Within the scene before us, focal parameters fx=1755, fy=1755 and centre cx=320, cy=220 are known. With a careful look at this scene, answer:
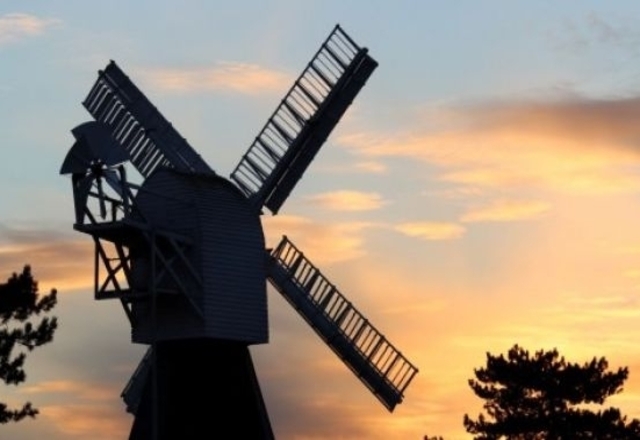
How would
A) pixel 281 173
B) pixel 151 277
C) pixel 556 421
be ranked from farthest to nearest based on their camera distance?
1. pixel 556 421
2. pixel 281 173
3. pixel 151 277

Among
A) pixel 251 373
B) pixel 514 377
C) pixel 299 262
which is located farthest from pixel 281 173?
pixel 514 377

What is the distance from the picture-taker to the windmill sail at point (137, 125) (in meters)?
56.5

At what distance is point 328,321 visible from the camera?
2219 inches

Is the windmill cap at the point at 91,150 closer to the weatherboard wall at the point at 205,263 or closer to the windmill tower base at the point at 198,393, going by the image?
the weatherboard wall at the point at 205,263

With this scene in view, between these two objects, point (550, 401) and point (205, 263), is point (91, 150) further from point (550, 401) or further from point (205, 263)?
point (550, 401)

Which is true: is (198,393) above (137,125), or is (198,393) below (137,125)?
below

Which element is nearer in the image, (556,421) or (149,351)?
(149,351)

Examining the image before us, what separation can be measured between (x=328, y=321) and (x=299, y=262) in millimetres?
2113

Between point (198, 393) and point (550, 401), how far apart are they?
1697cm

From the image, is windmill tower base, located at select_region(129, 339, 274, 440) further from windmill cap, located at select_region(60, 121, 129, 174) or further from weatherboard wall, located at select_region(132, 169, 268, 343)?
windmill cap, located at select_region(60, 121, 129, 174)

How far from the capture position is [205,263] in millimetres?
51562

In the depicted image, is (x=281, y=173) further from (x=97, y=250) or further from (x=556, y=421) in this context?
(x=556, y=421)

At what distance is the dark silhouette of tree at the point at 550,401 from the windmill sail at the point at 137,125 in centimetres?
1548

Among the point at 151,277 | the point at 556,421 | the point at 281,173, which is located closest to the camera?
the point at 151,277
